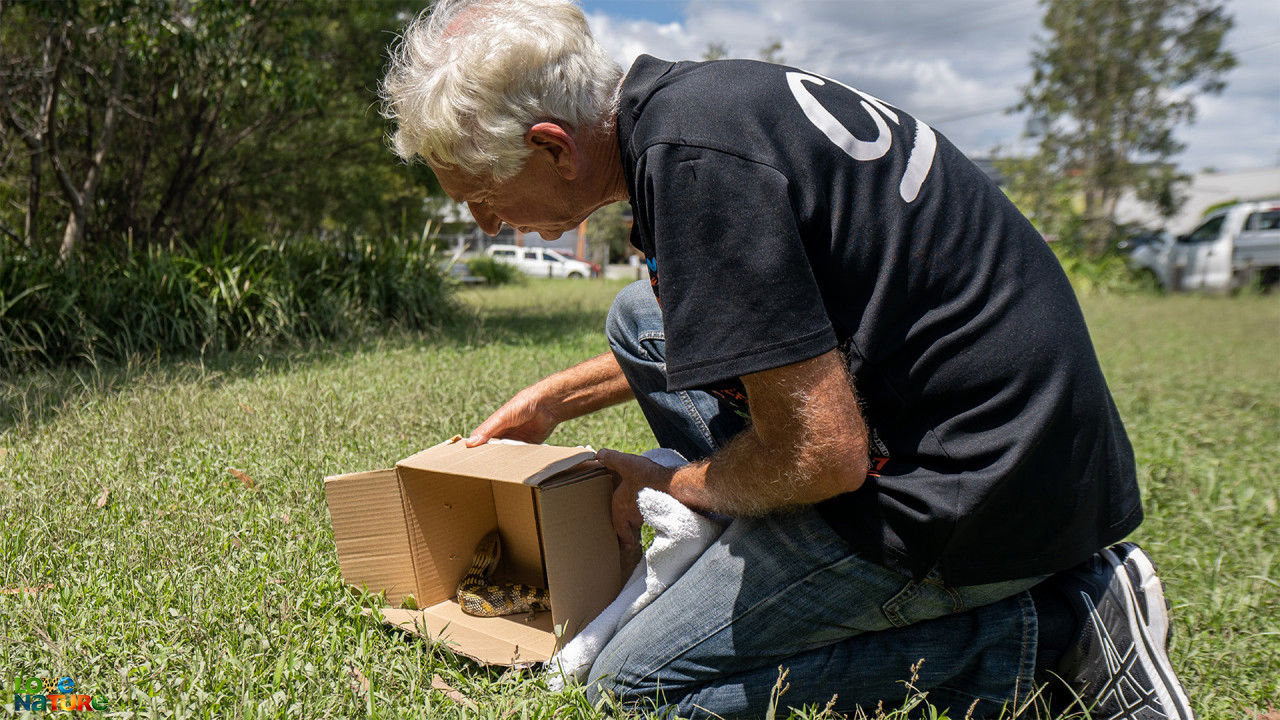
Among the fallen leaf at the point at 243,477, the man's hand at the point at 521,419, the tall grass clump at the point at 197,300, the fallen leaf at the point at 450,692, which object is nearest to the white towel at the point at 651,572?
the fallen leaf at the point at 450,692

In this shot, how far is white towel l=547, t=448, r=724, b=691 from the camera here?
1675 millimetres

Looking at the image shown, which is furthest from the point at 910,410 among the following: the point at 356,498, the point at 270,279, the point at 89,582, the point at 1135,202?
the point at 1135,202

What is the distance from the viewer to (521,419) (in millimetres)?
2195

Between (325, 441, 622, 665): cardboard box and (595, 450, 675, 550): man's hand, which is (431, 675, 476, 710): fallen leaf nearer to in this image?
(325, 441, 622, 665): cardboard box

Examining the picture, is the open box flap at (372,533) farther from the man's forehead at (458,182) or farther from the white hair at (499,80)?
the white hair at (499,80)

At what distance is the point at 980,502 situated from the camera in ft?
4.62

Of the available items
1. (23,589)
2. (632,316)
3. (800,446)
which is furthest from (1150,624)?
(23,589)

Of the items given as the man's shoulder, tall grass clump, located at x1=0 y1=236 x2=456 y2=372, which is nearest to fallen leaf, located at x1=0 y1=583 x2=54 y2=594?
the man's shoulder

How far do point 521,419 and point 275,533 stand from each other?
79 cm

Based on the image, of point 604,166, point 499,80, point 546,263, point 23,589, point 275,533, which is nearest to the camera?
point 499,80

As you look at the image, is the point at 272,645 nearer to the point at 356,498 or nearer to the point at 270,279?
the point at 356,498

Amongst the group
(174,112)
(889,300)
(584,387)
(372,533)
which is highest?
(174,112)

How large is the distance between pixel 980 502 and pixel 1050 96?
65.6 ft

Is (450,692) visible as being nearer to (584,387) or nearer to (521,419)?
→ (521,419)
